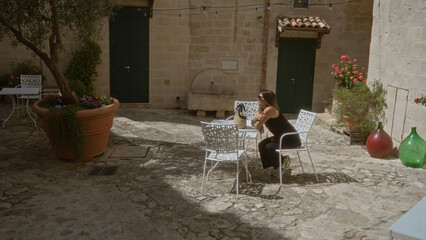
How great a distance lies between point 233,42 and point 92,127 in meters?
6.25

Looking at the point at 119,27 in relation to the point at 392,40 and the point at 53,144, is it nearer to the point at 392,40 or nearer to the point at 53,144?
the point at 53,144

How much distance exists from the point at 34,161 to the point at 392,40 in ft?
21.3

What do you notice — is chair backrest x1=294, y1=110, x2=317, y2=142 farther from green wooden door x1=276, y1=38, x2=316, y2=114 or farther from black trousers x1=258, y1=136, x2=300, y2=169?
green wooden door x1=276, y1=38, x2=316, y2=114

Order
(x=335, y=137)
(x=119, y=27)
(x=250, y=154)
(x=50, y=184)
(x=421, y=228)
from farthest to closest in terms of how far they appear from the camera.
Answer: (x=119, y=27)
(x=335, y=137)
(x=250, y=154)
(x=50, y=184)
(x=421, y=228)

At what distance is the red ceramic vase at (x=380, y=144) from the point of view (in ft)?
23.0

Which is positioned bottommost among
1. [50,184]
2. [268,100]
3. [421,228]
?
[50,184]

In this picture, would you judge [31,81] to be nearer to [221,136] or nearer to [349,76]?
[221,136]

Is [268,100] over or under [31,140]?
over

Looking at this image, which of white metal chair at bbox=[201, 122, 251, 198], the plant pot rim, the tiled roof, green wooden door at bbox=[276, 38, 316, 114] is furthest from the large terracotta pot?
green wooden door at bbox=[276, 38, 316, 114]

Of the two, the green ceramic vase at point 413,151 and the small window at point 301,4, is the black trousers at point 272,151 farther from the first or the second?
the small window at point 301,4

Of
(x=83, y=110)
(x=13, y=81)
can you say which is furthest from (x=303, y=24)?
(x=13, y=81)

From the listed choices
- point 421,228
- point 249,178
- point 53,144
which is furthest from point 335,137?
point 421,228

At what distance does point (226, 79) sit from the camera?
11820 mm

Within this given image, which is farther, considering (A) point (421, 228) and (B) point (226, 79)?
(B) point (226, 79)
